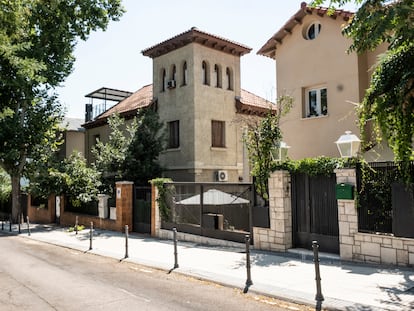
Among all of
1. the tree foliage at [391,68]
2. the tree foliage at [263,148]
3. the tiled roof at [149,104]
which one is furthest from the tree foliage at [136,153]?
the tree foliage at [391,68]

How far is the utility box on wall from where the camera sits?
9430 mm

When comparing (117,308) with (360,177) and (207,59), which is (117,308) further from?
(207,59)

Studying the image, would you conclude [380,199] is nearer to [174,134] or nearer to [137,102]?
[174,134]

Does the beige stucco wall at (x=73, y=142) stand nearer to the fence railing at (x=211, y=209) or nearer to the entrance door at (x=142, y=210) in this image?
the entrance door at (x=142, y=210)

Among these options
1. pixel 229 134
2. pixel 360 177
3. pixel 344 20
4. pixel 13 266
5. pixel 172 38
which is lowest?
pixel 13 266

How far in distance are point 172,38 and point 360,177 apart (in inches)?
598

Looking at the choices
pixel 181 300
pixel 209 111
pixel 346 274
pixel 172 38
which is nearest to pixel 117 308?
pixel 181 300

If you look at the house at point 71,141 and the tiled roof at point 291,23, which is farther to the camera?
the house at point 71,141

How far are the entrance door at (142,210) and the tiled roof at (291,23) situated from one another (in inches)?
318

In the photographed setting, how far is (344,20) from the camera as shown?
14711 millimetres

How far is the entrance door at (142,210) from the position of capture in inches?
647

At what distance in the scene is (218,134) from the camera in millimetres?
22516

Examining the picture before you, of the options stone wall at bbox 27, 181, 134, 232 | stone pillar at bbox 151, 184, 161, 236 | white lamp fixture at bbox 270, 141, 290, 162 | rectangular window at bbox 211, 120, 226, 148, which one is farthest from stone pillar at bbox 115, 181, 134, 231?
white lamp fixture at bbox 270, 141, 290, 162

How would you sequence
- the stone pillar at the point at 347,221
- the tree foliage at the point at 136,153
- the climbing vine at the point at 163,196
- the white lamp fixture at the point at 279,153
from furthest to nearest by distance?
the tree foliage at the point at 136,153
the climbing vine at the point at 163,196
the white lamp fixture at the point at 279,153
the stone pillar at the point at 347,221
